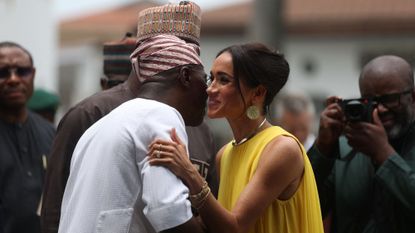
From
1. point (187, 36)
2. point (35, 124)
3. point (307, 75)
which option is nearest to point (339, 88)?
point (307, 75)

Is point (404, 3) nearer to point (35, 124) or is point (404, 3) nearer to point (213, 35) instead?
point (213, 35)

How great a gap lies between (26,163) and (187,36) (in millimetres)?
2211

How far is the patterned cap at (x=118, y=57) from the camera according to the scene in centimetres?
500

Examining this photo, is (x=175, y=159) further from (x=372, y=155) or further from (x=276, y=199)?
(x=372, y=155)

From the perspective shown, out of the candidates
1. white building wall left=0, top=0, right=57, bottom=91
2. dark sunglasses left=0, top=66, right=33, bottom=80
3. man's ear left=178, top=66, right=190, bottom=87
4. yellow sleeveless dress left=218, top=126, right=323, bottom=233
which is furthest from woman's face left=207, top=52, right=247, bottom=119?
white building wall left=0, top=0, right=57, bottom=91

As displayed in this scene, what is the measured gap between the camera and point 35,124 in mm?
6145

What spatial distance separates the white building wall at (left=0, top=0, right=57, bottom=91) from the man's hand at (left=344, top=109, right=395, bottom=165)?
1202 centimetres

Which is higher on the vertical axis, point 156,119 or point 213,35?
point 156,119

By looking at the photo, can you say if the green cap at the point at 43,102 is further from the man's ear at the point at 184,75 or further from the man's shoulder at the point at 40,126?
the man's ear at the point at 184,75

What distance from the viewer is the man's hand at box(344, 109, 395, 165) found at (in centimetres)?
435

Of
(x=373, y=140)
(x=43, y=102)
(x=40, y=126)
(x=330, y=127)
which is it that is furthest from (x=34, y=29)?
(x=373, y=140)

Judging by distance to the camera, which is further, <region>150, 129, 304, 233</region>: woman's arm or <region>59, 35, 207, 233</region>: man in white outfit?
<region>150, 129, 304, 233</region>: woman's arm

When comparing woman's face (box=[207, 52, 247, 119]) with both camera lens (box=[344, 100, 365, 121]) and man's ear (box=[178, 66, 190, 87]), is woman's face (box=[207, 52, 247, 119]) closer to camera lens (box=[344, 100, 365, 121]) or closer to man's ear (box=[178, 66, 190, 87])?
man's ear (box=[178, 66, 190, 87])

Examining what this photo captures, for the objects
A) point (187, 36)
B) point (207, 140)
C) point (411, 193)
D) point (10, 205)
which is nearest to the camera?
point (187, 36)
